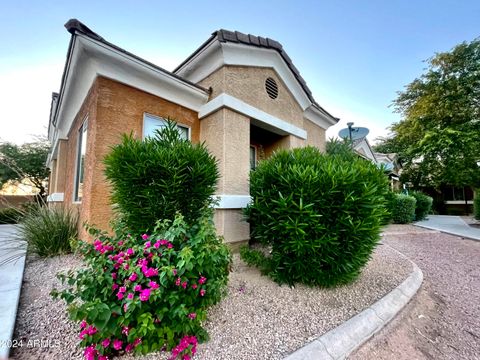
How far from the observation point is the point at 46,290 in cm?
337

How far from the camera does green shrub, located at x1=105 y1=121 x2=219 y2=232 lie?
3371mm

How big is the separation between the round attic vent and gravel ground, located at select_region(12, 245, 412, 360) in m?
5.37

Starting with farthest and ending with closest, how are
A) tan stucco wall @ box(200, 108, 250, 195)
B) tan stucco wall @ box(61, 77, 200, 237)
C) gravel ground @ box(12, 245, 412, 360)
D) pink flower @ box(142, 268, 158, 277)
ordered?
tan stucco wall @ box(200, 108, 250, 195) → tan stucco wall @ box(61, 77, 200, 237) → gravel ground @ box(12, 245, 412, 360) → pink flower @ box(142, 268, 158, 277)

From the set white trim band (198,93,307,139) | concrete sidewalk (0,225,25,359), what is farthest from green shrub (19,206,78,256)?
white trim band (198,93,307,139)

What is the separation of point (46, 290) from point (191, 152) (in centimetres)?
316

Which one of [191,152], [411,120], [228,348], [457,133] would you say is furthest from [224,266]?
[411,120]

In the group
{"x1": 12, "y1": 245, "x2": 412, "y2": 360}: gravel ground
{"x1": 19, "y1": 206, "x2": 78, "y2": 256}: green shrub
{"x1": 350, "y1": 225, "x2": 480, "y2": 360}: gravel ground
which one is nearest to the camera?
{"x1": 12, "y1": 245, "x2": 412, "y2": 360}: gravel ground

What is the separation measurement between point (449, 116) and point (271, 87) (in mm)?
18406

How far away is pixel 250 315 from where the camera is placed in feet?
9.27

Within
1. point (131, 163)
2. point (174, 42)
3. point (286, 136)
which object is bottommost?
point (131, 163)

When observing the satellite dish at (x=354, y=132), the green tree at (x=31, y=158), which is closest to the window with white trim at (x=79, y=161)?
the satellite dish at (x=354, y=132)

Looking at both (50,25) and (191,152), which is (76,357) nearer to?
(191,152)

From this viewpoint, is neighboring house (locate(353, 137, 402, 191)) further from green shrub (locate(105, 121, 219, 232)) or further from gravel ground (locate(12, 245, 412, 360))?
green shrub (locate(105, 121, 219, 232))

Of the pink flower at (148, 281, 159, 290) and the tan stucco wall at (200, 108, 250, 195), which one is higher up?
the tan stucco wall at (200, 108, 250, 195)
